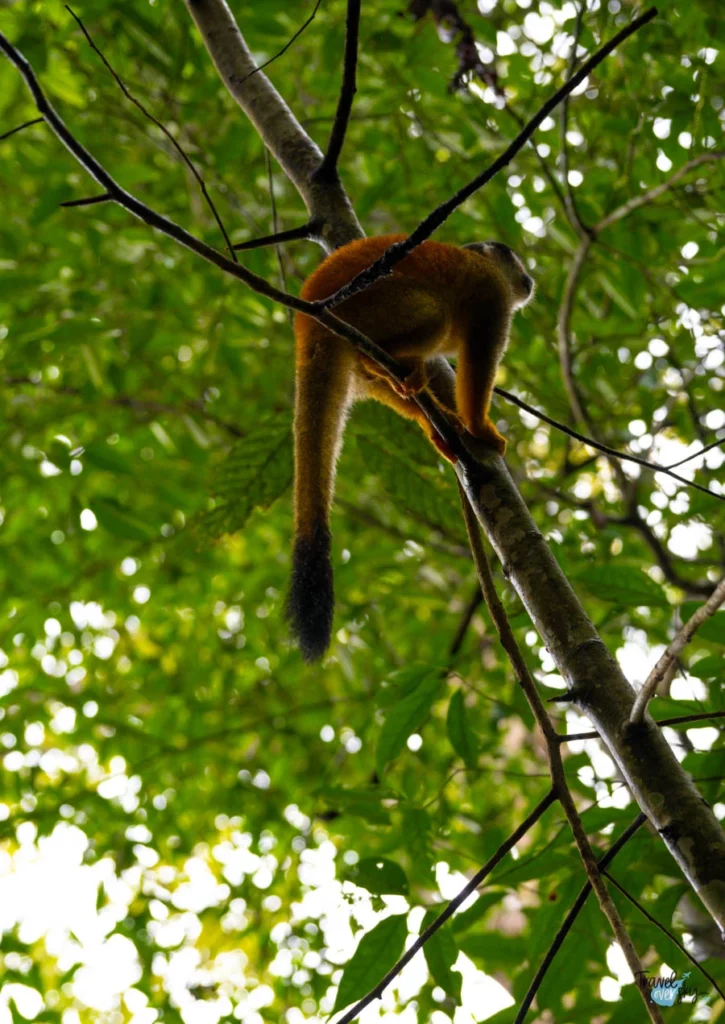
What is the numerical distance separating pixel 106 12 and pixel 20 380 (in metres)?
1.54

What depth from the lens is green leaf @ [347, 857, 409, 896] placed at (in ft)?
6.20

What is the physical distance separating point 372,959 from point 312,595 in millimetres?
758

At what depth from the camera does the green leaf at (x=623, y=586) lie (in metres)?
2.04

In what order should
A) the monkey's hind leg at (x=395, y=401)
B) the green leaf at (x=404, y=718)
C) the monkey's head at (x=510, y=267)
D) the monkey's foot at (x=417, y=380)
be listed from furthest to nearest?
the monkey's head at (x=510, y=267) < the monkey's hind leg at (x=395, y=401) < the green leaf at (x=404, y=718) < the monkey's foot at (x=417, y=380)

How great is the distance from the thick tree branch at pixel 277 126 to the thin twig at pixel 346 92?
0.13ft

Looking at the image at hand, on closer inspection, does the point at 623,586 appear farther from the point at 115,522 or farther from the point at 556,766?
the point at 115,522

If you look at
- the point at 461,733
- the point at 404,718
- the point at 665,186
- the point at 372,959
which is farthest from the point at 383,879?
the point at 665,186

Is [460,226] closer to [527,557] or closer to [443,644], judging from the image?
[443,644]

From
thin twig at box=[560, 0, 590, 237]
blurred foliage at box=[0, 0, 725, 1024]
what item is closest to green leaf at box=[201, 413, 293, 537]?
blurred foliage at box=[0, 0, 725, 1024]

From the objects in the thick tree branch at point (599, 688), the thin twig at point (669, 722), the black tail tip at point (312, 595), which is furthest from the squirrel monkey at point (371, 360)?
the thin twig at point (669, 722)

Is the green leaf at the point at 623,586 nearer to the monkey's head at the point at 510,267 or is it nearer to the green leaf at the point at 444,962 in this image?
the green leaf at the point at 444,962

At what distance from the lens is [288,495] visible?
406 centimetres

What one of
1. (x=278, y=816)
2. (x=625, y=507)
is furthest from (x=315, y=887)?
(x=625, y=507)

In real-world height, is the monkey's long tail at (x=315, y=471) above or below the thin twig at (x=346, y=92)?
below
